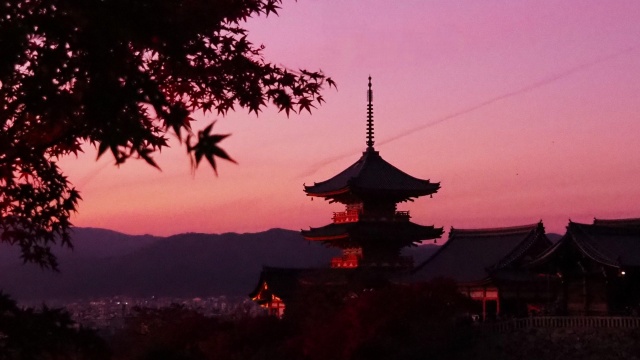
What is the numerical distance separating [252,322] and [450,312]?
864cm

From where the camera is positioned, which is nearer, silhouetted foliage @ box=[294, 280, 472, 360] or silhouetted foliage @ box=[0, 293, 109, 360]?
silhouetted foliage @ box=[0, 293, 109, 360]

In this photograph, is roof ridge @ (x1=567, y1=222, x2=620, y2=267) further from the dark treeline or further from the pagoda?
the pagoda

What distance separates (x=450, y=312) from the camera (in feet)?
113

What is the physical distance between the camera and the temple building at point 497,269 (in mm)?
40531

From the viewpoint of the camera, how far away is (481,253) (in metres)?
44.3

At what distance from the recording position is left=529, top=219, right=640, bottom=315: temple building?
32906 mm

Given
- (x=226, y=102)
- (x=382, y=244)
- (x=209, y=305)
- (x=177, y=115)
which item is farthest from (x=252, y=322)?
(x=209, y=305)

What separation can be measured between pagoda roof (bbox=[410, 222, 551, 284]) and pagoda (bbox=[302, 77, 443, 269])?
5.44 feet

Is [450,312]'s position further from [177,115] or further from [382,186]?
[177,115]

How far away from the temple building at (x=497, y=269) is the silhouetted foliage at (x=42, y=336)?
104ft

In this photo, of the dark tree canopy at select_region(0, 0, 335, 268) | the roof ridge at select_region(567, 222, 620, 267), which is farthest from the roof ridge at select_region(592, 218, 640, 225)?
the dark tree canopy at select_region(0, 0, 335, 268)

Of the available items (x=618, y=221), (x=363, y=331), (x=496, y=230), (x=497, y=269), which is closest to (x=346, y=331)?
(x=363, y=331)

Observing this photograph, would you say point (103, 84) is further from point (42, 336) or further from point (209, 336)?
point (209, 336)

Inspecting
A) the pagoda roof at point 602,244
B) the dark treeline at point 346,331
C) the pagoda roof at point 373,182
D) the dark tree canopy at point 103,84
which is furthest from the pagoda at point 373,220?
the dark tree canopy at point 103,84
